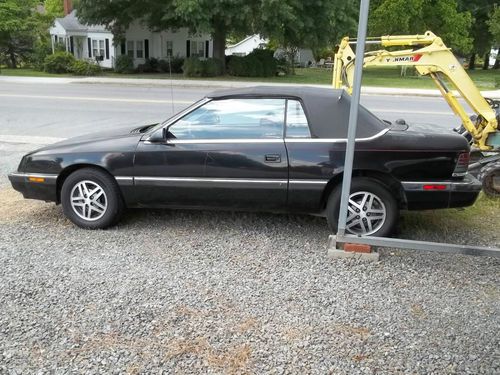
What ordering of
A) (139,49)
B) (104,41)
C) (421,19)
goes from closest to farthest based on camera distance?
(421,19) → (139,49) → (104,41)

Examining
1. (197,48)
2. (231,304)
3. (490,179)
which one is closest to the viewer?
(231,304)

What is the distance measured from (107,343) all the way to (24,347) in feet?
1.68

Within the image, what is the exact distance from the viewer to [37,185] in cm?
→ 538

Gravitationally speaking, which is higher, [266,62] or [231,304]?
[266,62]

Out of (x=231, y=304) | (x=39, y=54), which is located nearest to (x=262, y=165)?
(x=231, y=304)

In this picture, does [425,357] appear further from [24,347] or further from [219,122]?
[219,122]

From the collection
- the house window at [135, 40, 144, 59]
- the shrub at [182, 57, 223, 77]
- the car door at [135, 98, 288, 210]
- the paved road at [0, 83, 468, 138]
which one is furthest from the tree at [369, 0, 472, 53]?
the car door at [135, 98, 288, 210]

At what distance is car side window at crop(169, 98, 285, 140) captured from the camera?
511 centimetres

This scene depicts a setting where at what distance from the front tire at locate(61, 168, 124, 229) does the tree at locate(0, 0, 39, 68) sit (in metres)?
35.1

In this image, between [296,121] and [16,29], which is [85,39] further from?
[296,121]

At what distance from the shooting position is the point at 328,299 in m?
3.96

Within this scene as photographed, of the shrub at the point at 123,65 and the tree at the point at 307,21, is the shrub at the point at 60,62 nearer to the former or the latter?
the shrub at the point at 123,65

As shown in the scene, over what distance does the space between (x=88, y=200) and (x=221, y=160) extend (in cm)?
144

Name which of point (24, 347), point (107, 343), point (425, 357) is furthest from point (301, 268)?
point (24, 347)
